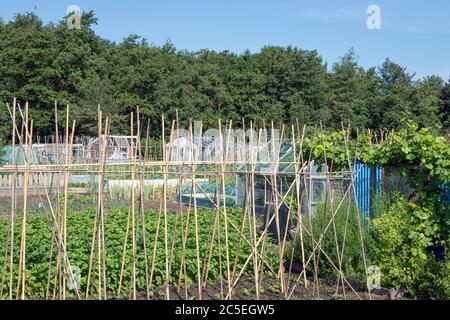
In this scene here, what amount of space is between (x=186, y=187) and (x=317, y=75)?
27206mm

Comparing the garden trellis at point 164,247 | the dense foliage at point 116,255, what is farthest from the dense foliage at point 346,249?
the dense foliage at point 116,255

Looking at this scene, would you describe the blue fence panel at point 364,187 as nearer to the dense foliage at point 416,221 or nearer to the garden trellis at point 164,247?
the garden trellis at point 164,247

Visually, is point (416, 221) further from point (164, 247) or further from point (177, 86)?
point (177, 86)

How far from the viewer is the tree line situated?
36.2m

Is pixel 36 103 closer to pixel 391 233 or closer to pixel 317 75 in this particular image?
pixel 317 75

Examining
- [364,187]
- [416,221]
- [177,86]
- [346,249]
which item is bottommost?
[346,249]

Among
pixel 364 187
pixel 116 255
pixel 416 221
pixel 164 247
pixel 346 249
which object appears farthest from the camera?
pixel 364 187

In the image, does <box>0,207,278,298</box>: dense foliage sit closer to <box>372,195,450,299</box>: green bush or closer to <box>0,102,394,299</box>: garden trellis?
<box>0,102,394,299</box>: garden trellis

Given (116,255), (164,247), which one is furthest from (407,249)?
(116,255)

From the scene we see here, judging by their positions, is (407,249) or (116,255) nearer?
(116,255)

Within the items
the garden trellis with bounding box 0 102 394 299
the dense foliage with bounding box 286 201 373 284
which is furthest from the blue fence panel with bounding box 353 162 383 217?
the dense foliage with bounding box 286 201 373 284

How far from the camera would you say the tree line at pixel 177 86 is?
36.2 meters

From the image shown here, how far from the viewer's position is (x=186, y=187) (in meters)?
18.1

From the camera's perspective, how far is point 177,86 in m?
38.5
